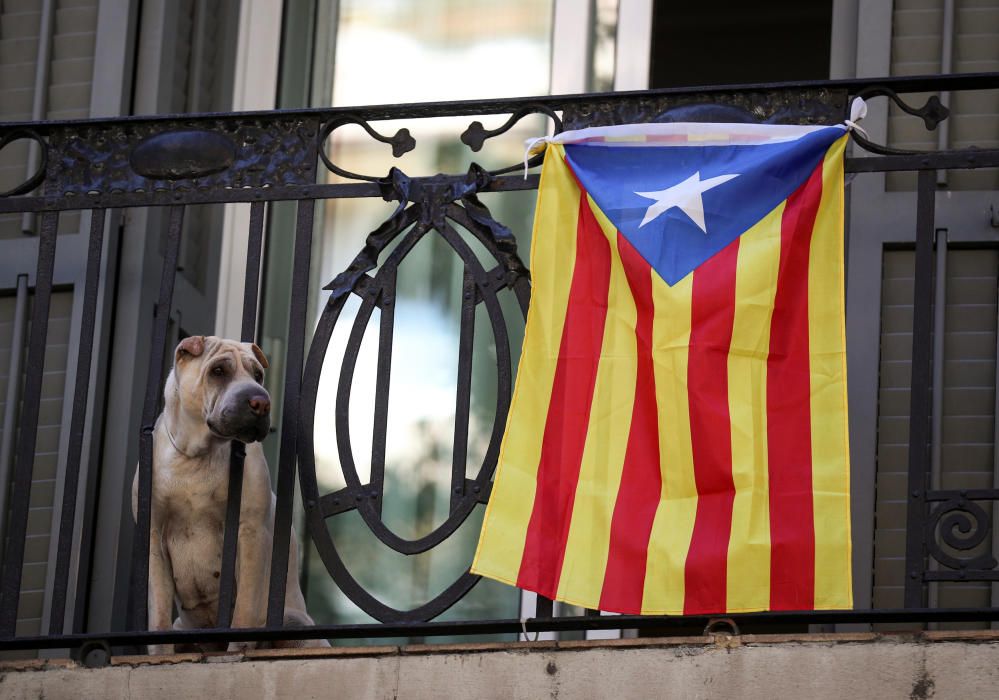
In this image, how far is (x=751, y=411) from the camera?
5.64 m

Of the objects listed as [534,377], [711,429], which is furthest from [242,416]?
[711,429]

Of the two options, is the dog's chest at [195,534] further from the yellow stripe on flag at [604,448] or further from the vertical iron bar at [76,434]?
the yellow stripe on flag at [604,448]

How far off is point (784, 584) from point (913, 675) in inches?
17.0

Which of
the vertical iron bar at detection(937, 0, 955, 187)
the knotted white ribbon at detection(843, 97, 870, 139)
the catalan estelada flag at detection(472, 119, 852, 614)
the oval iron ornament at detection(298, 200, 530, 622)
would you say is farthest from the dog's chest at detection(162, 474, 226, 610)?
the vertical iron bar at detection(937, 0, 955, 187)

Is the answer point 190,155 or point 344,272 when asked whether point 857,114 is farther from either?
point 190,155

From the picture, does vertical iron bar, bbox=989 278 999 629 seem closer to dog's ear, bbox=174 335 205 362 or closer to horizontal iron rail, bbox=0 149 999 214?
horizontal iron rail, bbox=0 149 999 214

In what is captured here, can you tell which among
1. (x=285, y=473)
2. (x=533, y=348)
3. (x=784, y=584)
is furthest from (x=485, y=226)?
(x=784, y=584)

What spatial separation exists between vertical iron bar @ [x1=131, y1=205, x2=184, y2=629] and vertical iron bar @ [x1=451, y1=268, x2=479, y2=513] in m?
0.92

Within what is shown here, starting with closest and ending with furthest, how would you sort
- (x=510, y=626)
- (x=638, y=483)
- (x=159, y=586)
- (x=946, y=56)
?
1. (x=510, y=626)
2. (x=638, y=483)
3. (x=159, y=586)
4. (x=946, y=56)

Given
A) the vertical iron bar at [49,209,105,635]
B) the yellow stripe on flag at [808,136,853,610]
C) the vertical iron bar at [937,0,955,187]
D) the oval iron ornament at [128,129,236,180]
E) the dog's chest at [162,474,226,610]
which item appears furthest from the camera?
the vertical iron bar at [937,0,955,187]

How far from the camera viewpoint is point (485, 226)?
237 inches

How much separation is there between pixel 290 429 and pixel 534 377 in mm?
772

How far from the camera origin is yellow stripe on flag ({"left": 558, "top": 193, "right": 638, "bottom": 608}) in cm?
555

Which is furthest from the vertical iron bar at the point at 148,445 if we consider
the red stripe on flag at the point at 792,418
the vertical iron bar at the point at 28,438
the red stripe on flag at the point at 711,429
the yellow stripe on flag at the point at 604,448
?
the red stripe on flag at the point at 792,418
